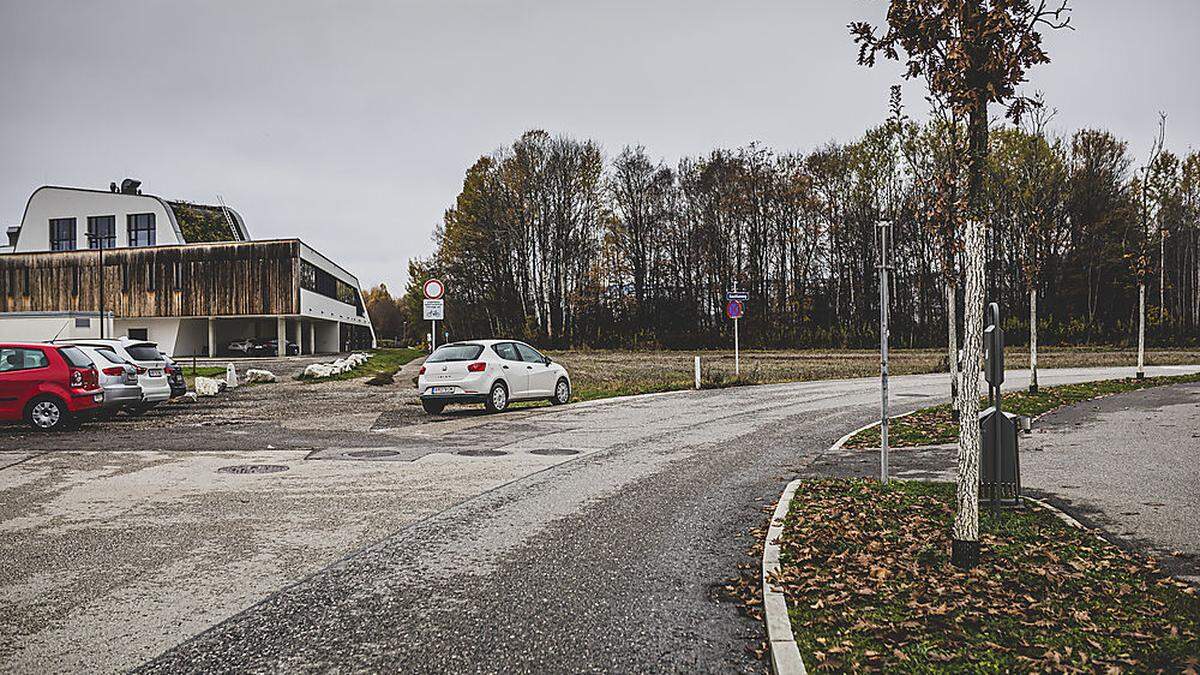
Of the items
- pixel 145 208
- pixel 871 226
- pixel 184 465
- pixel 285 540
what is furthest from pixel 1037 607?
pixel 145 208

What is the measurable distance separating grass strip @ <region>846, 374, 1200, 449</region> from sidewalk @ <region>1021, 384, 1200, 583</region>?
3.09 ft

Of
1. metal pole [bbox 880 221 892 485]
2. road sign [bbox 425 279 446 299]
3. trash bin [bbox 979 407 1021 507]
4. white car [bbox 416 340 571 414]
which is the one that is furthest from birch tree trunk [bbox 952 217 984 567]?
road sign [bbox 425 279 446 299]

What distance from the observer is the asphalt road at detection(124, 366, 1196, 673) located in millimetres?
4484

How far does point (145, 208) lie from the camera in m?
64.2

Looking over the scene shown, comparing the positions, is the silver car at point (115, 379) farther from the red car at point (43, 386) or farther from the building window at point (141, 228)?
the building window at point (141, 228)

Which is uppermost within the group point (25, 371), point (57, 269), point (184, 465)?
point (57, 269)

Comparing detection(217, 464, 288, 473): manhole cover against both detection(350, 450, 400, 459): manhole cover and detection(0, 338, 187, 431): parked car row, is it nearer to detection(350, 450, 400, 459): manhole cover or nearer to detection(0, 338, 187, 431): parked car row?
detection(350, 450, 400, 459): manhole cover

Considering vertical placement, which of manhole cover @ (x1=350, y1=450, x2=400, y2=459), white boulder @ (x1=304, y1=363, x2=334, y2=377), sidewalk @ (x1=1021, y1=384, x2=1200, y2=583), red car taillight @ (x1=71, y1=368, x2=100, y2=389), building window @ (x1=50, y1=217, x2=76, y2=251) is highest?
building window @ (x1=50, y1=217, x2=76, y2=251)

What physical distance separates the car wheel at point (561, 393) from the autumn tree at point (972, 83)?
15.5m

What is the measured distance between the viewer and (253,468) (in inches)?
446

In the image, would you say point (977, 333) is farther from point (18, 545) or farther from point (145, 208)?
point (145, 208)

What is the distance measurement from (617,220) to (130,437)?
5182 centimetres

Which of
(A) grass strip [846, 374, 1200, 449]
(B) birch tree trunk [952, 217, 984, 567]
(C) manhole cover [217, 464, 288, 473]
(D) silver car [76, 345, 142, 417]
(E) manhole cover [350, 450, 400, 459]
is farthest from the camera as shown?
(D) silver car [76, 345, 142, 417]

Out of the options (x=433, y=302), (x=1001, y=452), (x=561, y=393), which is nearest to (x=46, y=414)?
(x=433, y=302)
